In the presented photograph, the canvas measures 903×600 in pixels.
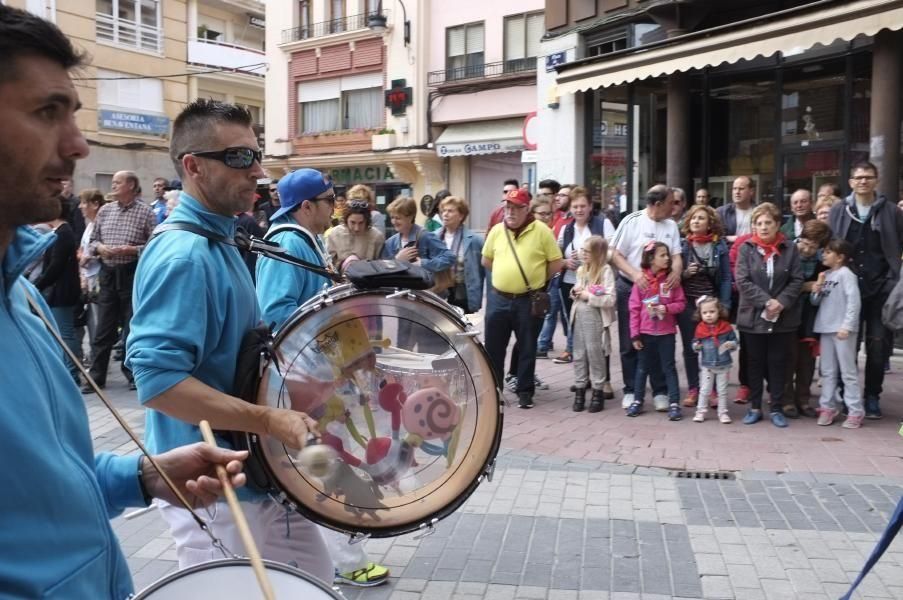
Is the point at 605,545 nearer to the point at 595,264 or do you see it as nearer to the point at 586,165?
the point at 595,264

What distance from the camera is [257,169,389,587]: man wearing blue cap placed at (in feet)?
11.6

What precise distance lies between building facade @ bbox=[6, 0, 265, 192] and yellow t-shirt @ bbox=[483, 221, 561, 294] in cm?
2202

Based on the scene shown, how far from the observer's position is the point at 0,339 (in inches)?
60.4

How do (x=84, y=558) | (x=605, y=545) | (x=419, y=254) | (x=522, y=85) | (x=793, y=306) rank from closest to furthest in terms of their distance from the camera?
(x=84, y=558)
(x=605, y=545)
(x=793, y=306)
(x=419, y=254)
(x=522, y=85)

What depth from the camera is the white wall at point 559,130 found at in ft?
55.9

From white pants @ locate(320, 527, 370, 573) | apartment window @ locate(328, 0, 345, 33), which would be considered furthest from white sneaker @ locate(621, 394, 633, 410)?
apartment window @ locate(328, 0, 345, 33)

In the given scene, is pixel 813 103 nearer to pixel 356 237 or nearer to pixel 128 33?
pixel 356 237

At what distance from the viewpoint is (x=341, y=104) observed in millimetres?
31391

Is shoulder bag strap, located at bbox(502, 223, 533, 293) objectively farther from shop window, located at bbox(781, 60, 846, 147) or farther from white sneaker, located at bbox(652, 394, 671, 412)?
shop window, located at bbox(781, 60, 846, 147)

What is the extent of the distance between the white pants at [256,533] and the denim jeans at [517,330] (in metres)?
5.15

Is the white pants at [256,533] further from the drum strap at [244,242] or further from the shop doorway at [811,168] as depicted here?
the shop doorway at [811,168]

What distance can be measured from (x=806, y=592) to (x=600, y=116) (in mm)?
13663

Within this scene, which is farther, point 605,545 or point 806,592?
point 605,545

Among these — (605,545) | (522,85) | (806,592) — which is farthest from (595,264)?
(522,85)
